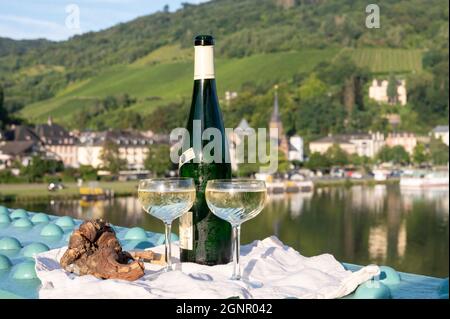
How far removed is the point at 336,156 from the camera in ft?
185

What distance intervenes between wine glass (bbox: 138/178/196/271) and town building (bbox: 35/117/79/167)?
4839cm

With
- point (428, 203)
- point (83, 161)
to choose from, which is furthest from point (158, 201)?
point (83, 161)

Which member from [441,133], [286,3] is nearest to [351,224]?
[441,133]

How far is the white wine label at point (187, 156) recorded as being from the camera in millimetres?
2330

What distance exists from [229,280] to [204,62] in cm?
71

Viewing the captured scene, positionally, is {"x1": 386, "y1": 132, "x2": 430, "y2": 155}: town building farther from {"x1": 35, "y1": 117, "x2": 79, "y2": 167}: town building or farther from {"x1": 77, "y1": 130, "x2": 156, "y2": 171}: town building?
{"x1": 35, "y1": 117, "x2": 79, "y2": 167}: town building

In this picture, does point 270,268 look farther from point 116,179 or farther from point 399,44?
point 399,44

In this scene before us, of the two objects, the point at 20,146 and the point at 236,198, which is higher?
the point at 20,146

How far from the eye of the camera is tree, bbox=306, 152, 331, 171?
178 feet

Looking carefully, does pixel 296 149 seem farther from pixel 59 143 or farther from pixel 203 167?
pixel 203 167

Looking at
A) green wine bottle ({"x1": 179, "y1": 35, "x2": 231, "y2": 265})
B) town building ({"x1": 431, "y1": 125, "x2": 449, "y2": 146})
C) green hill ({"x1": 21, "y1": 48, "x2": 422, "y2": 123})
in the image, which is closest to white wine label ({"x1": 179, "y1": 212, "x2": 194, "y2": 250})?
green wine bottle ({"x1": 179, "y1": 35, "x2": 231, "y2": 265})

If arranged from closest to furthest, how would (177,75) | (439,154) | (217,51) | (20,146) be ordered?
(20,146)
(439,154)
(177,75)
(217,51)

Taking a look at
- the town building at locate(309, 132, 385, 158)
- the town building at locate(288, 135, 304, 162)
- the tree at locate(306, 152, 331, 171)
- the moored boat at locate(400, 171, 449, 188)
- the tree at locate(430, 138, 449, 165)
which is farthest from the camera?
the tree at locate(430, 138, 449, 165)

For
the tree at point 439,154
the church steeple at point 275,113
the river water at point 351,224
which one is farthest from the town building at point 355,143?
the river water at point 351,224
